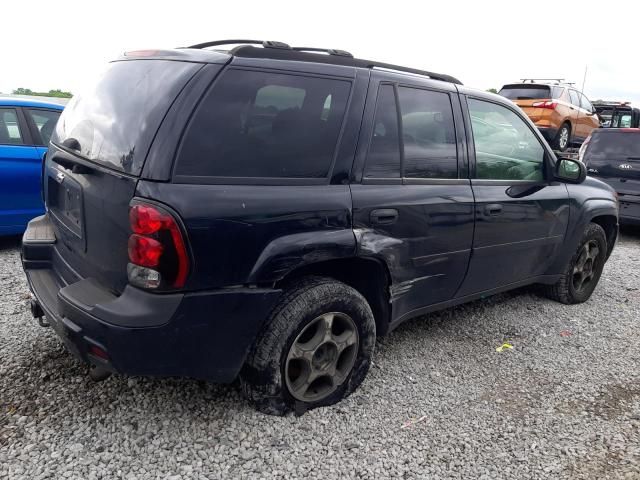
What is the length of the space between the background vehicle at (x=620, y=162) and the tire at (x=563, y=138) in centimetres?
509

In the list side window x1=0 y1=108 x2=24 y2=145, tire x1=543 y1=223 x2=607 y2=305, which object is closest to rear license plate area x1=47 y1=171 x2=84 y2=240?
side window x1=0 y1=108 x2=24 y2=145

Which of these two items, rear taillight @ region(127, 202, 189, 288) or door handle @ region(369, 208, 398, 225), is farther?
door handle @ region(369, 208, 398, 225)

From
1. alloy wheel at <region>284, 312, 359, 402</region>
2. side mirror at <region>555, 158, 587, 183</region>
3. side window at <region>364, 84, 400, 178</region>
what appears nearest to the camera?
alloy wheel at <region>284, 312, 359, 402</region>

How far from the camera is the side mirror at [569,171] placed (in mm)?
4039

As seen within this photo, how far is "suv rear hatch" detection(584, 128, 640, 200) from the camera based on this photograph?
751cm

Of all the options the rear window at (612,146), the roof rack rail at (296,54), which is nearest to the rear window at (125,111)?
the roof rack rail at (296,54)

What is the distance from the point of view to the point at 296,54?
2600 millimetres

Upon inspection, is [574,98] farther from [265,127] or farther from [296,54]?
[265,127]

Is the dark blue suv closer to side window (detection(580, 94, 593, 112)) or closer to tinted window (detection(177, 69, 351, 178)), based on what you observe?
tinted window (detection(177, 69, 351, 178))

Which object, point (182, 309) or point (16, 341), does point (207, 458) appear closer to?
point (182, 309)

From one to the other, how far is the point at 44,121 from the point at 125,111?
3.62m

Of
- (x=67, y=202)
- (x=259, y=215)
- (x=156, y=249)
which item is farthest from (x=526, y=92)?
(x=156, y=249)

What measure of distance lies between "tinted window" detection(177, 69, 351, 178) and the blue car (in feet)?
11.1

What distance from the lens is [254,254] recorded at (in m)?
2.31
